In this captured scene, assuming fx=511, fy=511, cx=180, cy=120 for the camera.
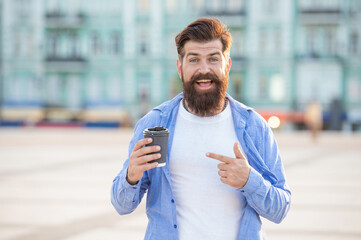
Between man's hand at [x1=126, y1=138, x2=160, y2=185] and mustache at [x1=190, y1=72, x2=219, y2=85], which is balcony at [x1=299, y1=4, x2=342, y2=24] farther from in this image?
man's hand at [x1=126, y1=138, x2=160, y2=185]

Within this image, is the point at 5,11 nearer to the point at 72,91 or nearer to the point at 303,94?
the point at 72,91

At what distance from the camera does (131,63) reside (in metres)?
39.1

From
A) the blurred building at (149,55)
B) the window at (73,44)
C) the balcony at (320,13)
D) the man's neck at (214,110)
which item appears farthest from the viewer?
the window at (73,44)

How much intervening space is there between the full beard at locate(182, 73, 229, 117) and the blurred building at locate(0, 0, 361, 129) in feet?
111

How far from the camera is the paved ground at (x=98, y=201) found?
6.25 meters

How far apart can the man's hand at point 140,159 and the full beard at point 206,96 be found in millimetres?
348

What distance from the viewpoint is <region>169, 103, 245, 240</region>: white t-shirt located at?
2396mm

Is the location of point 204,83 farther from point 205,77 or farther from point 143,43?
point 143,43

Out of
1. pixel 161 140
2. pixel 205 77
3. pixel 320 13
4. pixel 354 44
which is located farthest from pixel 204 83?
pixel 354 44

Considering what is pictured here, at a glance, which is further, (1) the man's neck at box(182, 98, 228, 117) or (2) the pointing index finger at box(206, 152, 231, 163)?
(1) the man's neck at box(182, 98, 228, 117)

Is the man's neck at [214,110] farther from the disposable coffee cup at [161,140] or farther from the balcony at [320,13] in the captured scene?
the balcony at [320,13]

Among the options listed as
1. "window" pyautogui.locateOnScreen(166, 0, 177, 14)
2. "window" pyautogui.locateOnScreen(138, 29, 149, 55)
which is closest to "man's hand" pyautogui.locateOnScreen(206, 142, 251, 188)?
"window" pyautogui.locateOnScreen(138, 29, 149, 55)

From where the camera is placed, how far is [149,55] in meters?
38.9

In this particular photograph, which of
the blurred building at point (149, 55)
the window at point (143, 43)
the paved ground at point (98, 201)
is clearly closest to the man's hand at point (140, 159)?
the paved ground at point (98, 201)
